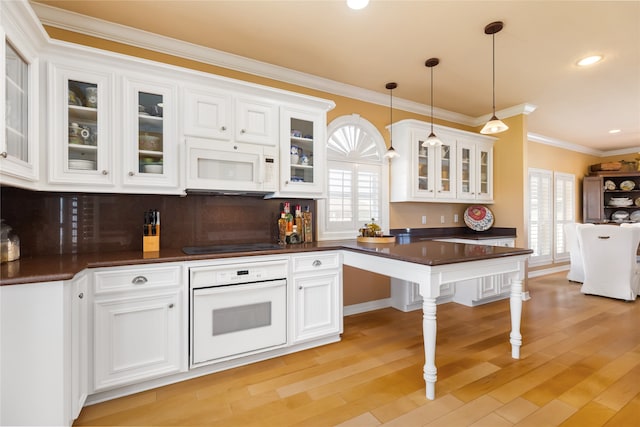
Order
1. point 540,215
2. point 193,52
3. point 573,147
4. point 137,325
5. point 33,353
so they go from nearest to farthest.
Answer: point 33,353 < point 137,325 < point 193,52 < point 540,215 < point 573,147

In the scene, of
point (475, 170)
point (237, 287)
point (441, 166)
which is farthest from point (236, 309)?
point (475, 170)

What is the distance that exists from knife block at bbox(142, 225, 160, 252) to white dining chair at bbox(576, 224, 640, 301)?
5308mm

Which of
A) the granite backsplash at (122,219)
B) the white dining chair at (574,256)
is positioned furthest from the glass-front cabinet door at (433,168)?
the white dining chair at (574,256)

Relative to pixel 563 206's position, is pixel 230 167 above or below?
above

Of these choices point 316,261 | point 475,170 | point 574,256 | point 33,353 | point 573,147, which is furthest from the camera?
point 573,147

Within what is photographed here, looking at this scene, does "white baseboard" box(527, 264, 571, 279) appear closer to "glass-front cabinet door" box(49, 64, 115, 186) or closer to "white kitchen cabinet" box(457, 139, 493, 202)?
"white kitchen cabinet" box(457, 139, 493, 202)

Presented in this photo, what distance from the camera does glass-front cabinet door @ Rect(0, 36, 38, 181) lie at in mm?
1577

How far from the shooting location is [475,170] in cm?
427

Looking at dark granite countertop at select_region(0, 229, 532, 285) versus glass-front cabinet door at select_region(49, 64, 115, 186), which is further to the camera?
glass-front cabinet door at select_region(49, 64, 115, 186)

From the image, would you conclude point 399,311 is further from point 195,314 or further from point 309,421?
point 195,314

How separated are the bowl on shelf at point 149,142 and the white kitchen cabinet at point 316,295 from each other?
1.35m

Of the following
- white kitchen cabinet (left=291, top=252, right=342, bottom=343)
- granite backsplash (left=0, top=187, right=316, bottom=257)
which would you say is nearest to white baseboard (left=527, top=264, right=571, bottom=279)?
white kitchen cabinet (left=291, top=252, right=342, bottom=343)

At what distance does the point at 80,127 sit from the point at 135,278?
110 cm

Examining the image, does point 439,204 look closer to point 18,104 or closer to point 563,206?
point 563,206
